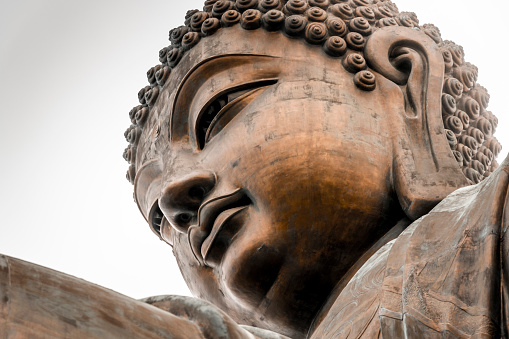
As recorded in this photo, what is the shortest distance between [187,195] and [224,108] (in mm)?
411

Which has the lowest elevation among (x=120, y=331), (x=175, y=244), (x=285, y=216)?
(x=175, y=244)

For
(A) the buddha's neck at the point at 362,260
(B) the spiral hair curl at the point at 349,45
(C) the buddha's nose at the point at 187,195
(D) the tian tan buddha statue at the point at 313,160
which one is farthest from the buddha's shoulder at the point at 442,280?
(B) the spiral hair curl at the point at 349,45

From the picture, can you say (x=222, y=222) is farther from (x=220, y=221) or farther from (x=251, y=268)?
(x=251, y=268)

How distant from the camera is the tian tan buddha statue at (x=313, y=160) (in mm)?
3004

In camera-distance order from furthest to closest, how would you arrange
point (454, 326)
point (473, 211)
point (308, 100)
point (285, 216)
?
point (308, 100)
point (285, 216)
point (473, 211)
point (454, 326)

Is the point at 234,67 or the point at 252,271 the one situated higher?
the point at 234,67

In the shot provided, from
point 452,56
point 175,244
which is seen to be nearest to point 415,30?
point 452,56

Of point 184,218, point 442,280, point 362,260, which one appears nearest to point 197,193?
point 184,218

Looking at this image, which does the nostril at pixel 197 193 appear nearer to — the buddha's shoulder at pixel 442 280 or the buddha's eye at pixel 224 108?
the buddha's eye at pixel 224 108

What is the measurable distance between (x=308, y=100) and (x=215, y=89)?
412 millimetres

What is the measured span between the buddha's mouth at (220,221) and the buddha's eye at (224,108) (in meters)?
0.36

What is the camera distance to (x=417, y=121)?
12.9 feet

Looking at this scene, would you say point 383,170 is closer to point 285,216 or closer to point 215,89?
point 285,216

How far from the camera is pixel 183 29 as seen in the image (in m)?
4.39
